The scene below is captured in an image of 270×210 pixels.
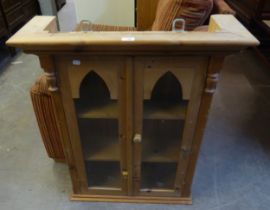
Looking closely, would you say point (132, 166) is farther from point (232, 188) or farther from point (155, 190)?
point (232, 188)

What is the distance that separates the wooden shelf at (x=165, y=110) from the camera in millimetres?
1052

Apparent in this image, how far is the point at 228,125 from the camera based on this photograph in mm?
1903

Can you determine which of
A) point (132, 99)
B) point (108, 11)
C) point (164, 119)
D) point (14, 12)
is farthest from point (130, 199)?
point (14, 12)

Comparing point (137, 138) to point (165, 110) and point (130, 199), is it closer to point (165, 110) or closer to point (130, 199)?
point (165, 110)

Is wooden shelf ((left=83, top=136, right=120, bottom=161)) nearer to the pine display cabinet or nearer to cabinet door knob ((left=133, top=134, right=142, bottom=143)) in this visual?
the pine display cabinet

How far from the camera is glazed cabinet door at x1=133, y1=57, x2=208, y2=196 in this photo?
892 mm

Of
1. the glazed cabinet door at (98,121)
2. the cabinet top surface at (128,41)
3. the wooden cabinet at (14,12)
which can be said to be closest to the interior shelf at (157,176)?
the glazed cabinet door at (98,121)

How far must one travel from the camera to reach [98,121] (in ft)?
3.66

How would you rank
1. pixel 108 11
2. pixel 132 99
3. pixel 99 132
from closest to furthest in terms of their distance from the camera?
pixel 132 99 < pixel 99 132 < pixel 108 11

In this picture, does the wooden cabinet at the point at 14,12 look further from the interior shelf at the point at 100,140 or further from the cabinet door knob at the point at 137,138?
the cabinet door knob at the point at 137,138

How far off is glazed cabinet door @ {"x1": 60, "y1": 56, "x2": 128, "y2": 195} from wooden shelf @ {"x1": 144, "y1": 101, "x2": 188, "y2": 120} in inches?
4.8

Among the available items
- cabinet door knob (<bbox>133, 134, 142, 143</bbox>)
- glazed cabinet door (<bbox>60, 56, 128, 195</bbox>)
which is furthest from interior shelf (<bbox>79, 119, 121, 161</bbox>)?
cabinet door knob (<bbox>133, 134, 142, 143</bbox>)

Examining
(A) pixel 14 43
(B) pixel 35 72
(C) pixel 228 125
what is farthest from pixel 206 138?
(B) pixel 35 72

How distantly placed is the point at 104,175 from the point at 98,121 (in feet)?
1.24
